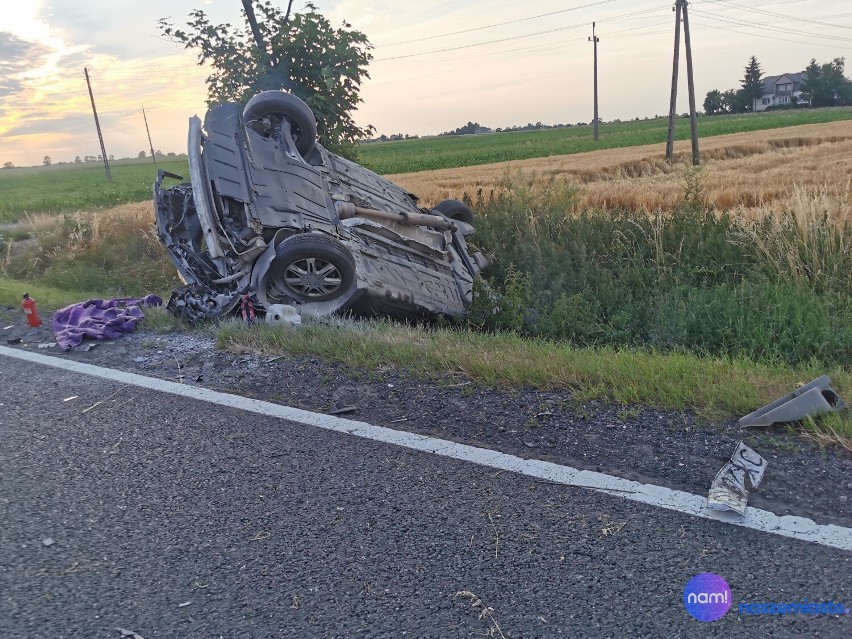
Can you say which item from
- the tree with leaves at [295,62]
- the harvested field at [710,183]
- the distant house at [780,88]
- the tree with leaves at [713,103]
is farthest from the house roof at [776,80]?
the tree with leaves at [295,62]

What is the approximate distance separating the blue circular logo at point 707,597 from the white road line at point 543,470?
40 cm

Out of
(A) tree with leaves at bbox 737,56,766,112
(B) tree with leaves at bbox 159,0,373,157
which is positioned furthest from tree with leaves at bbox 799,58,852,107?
(B) tree with leaves at bbox 159,0,373,157

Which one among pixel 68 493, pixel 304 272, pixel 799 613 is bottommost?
pixel 799 613

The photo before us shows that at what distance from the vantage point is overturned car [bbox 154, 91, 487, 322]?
6285mm

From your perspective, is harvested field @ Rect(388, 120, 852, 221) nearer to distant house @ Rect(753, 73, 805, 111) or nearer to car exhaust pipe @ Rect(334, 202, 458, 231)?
car exhaust pipe @ Rect(334, 202, 458, 231)

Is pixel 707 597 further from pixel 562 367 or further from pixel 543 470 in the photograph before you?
pixel 562 367

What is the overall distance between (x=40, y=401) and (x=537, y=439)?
10.6 ft

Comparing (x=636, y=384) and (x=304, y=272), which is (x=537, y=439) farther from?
(x=304, y=272)

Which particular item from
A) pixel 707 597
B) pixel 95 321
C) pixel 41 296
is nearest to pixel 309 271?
pixel 95 321

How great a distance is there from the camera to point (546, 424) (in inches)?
142

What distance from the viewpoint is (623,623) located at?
2.09 metres

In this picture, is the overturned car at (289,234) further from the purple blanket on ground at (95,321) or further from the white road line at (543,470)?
the white road line at (543,470)

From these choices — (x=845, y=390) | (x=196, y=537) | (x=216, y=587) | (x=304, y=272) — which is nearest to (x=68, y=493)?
(x=196, y=537)

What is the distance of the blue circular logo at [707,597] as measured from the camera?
83.1 inches
